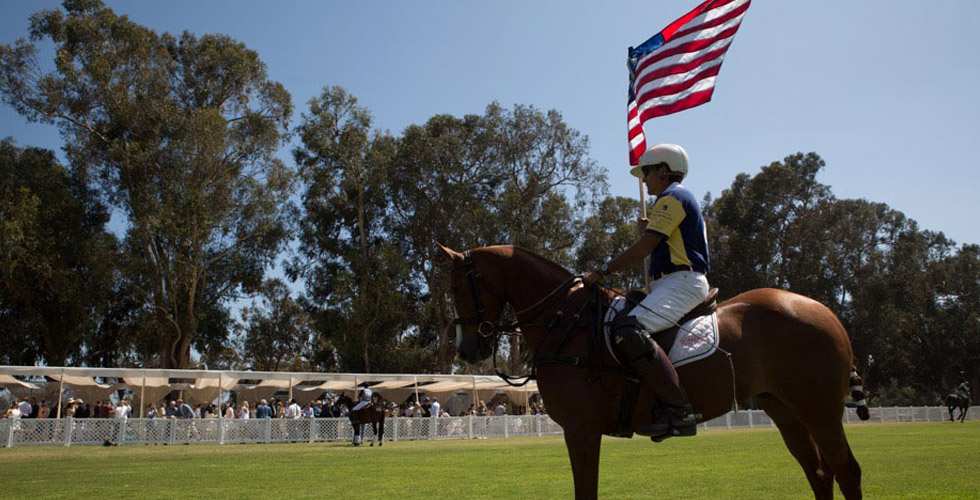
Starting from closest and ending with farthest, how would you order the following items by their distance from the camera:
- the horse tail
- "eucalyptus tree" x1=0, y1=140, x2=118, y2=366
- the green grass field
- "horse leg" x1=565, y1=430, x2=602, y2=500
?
Result: "horse leg" x1=565, y1=430, x2=602, y2=500, the horse tail, the green grass field, "eucalyptus tree" x1=0, y1=140, x2=118, y2=366

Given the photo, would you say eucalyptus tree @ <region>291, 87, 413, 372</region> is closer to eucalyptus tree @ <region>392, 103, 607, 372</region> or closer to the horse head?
eucalyptus tree @ <region>392, 103, 607, 372</region>

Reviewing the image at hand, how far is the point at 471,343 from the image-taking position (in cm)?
612

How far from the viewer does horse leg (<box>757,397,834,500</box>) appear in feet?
21.9

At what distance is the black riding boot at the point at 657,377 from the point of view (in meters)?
5.58

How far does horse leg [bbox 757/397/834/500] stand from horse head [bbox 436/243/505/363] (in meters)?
2.74

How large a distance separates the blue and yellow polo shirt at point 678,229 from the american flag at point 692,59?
16.3 feet

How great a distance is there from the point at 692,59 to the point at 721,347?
630 centimetres

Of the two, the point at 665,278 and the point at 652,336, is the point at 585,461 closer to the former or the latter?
the point at 652,336

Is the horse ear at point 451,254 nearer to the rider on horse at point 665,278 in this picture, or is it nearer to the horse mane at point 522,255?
the horse mane at point 522,255

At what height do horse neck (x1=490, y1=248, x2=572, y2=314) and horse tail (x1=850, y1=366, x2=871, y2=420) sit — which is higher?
horse neck (x1=490, y1=248, x2=572, y2=314)

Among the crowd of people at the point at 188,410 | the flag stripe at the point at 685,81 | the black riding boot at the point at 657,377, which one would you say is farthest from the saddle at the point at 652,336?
the crowd of people at the point at 188,410

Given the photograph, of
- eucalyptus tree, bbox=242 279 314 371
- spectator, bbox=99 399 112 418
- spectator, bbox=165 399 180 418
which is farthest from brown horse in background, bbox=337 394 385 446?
eucalyptus tree, bbox=242 279 314 371

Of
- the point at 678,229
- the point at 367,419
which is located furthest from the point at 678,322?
the point at 367,419

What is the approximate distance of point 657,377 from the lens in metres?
5.68
